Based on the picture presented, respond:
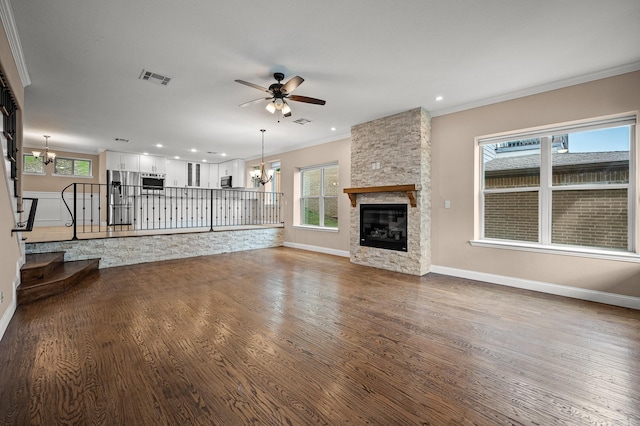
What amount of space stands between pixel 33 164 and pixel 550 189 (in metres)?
12.3

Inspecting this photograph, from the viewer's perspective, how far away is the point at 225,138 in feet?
23.1

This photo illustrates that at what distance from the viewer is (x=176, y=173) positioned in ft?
32.1

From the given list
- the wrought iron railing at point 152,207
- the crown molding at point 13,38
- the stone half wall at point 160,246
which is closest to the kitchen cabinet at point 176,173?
the wrought iron railing at point 152,207

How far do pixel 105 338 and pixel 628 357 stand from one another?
4.46 m

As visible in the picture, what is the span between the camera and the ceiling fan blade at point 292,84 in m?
3.20

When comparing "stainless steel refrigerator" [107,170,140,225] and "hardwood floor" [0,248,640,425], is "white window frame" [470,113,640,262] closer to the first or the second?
"hardwood floor" [0,248,640,425]

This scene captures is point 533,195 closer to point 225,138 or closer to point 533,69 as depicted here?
point 533,69

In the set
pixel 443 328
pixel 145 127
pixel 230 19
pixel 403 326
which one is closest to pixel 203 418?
pixel 403 326

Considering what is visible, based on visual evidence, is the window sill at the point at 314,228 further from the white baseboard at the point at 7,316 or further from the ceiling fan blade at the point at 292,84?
the white baseboard at the point at 7,316

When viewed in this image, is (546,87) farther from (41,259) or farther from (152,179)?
(152,179)

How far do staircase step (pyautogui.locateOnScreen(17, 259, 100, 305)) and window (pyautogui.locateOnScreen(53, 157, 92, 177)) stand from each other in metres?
5.23

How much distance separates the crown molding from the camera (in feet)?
7.91

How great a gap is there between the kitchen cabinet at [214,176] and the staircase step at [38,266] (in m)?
6.37

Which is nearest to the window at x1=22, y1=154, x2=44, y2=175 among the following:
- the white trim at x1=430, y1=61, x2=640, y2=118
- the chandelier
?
the chandelier
